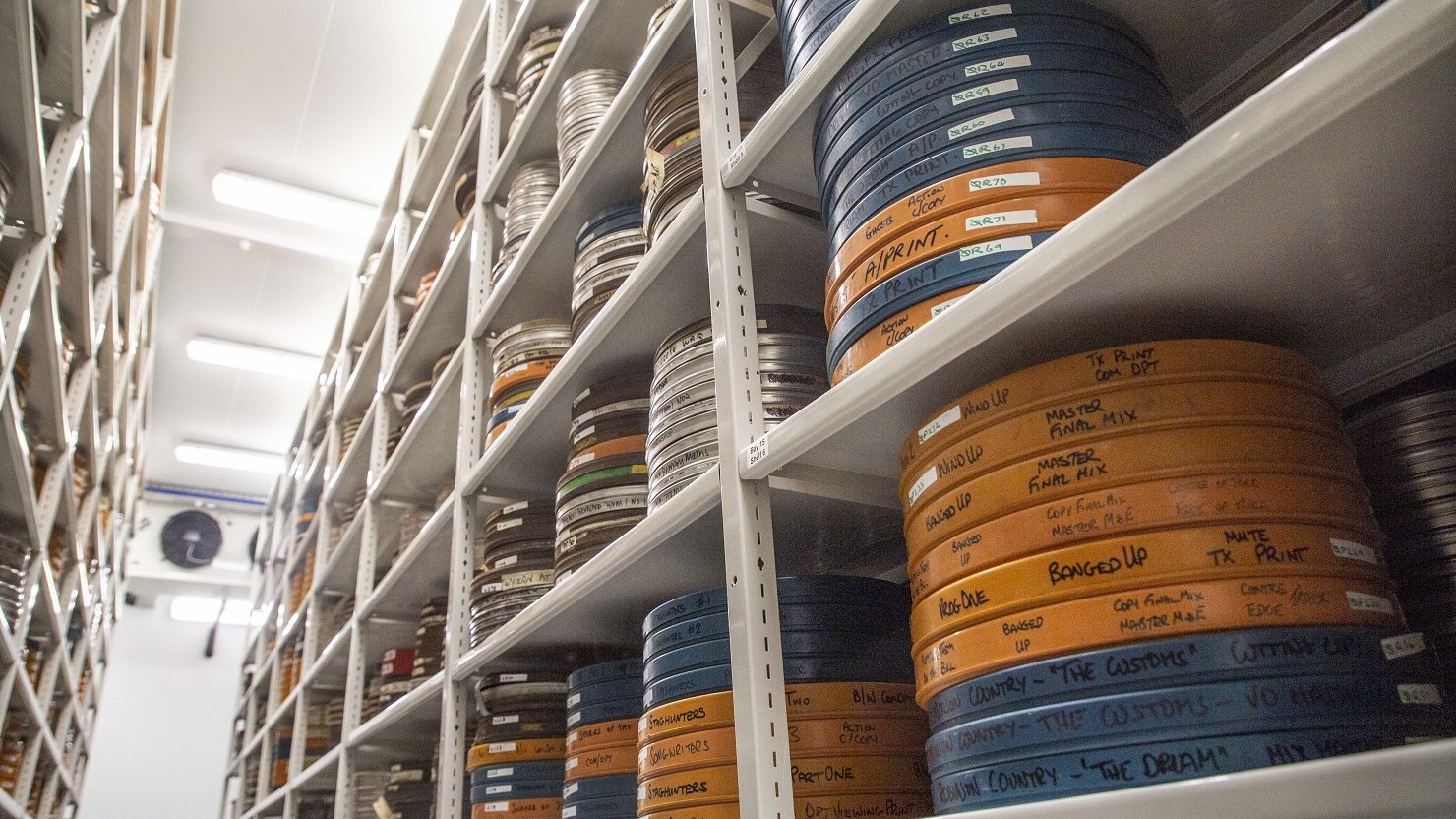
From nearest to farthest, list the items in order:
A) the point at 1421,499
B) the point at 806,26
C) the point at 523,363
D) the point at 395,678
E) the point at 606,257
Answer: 1. the point at 1421,499
2. the point at 806,26
3. the point at 606,257
4. the point at 523,363
5. the point at 395,678

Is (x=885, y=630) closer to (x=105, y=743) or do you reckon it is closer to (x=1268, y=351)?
(x=1268, y=351)

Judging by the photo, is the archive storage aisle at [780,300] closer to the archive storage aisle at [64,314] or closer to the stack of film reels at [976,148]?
the stack of film reels at [976,148]

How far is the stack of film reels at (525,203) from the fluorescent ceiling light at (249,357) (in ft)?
18.1

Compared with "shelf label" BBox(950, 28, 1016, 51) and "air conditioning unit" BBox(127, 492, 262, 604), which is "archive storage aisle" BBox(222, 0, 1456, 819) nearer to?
"shelf label" BBox(950, 28, 1016, 51)

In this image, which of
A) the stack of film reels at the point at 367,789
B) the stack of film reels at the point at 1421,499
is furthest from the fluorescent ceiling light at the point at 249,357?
the stack of film reels at the point at 1421,499

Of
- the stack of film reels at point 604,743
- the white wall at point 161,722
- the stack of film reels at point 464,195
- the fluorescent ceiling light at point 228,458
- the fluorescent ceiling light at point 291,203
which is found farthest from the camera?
the fluorescent ceiling light at point 228,458

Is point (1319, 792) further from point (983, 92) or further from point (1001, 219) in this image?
point (983, 92)

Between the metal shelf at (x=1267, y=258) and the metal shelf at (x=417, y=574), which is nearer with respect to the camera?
the metal shelf at (x=1267, y=258)

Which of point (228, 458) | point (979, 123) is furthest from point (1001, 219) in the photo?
point (228, 458)

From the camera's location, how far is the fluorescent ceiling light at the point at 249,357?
752cm

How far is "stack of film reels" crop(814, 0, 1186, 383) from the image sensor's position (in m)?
1.14

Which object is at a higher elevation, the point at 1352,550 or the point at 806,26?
the point at 806,26

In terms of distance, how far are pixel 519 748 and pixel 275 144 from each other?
15.7 feet

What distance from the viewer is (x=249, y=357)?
7641 mm
